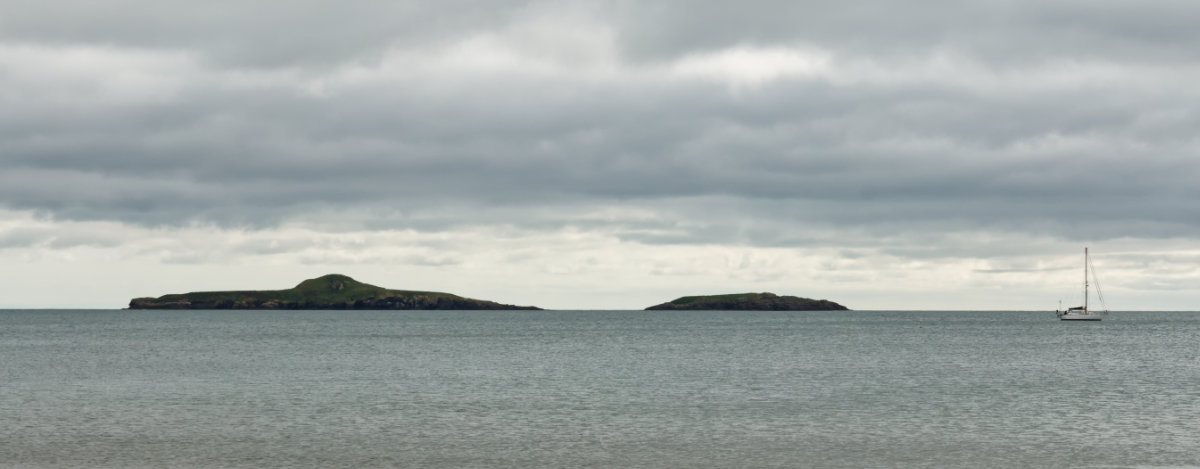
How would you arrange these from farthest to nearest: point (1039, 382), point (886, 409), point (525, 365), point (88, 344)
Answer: point (88, 344), point (525, 365), point (1039, 382), point (886, 409)

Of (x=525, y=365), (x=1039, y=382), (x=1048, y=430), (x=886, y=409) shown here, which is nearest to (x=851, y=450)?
(x=1048, y=430)

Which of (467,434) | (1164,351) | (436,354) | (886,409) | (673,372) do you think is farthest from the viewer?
(1164,351)

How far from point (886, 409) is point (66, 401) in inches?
2043

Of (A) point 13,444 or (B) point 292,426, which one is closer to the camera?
(A) point 13,444

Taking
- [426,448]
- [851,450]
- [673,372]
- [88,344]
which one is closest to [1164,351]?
[673,372]

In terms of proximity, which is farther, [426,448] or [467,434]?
[467,434]

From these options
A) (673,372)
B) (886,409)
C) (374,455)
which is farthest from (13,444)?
(673,372)

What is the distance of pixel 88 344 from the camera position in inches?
6245

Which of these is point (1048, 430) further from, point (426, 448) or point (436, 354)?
point (436, 354)

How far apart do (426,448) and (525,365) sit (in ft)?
191

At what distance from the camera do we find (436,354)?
127188mm

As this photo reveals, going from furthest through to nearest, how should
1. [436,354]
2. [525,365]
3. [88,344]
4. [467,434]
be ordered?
[88,344], [436,354], [525,365], [467,434]

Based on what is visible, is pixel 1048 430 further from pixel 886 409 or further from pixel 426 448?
pixel 426 448

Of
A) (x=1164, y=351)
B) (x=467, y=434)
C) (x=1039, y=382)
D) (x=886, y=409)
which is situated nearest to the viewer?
(x=467, y=434)
